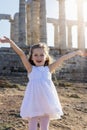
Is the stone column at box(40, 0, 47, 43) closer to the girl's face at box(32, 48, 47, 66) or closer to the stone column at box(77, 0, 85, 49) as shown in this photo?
the stone column at box(77, 0, 85, 49)

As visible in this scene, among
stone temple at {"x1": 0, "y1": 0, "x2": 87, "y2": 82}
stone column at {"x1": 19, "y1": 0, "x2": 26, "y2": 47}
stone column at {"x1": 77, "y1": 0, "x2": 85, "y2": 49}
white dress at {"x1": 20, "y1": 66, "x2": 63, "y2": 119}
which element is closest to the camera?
white dress at {"x1": 20, "y1": 66, "x2": 63, "y2": 119}

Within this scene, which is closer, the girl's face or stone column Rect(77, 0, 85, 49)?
the girl's face

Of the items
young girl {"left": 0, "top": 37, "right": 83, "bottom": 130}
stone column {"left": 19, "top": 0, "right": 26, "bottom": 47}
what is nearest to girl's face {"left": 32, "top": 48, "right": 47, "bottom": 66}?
young girl {"left": 0, "top": 37, "right": 83, "bottom": 130}

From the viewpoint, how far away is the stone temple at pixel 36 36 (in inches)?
1543

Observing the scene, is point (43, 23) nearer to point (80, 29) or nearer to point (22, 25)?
point (22, 25)

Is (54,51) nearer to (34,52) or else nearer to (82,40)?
(82,40)

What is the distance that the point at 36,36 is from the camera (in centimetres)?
4638

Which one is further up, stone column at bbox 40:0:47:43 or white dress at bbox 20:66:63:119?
stone column at bbox 40:0:47:43

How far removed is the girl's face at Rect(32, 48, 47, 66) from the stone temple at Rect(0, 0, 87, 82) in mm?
29149

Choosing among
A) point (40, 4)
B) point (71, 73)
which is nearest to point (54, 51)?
point (71, 73)

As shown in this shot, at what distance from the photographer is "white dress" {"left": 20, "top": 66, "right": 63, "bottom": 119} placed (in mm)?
7434

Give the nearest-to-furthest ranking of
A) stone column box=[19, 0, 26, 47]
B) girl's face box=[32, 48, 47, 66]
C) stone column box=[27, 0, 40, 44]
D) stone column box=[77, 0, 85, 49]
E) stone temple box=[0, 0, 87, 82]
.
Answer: girl's face box=[32, 48, 47, 66]
stone temple box=[0, 0, 87, 82]
stone column box=[19, 0, 26, 47]
stone column box=[27, 0, 40, 44]
stone column box=[77, 0, 85, 49]

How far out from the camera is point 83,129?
12.5 meters

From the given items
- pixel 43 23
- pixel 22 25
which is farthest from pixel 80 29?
pixel 22 25
